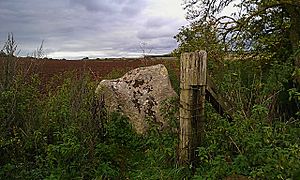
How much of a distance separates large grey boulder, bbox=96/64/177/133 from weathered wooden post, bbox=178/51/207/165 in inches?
109

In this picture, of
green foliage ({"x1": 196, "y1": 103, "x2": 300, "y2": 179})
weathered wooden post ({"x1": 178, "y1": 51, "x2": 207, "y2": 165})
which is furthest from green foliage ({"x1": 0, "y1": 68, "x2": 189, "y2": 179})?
green foliage ({"x1": 196, "y1": 103, "x2": 300, "y2": 179})

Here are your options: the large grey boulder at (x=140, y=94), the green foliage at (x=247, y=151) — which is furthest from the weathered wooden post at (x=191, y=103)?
the large grey boulder at (x=140, y=94)

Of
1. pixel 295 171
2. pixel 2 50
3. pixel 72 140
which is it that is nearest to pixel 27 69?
pixel 2 50

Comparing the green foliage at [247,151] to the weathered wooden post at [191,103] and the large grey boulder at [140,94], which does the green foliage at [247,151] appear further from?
the large grey boulder at [140,94]

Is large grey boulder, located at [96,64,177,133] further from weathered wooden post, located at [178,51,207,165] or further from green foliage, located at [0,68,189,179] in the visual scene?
weathered wooden post, located at [178,51,207,165]

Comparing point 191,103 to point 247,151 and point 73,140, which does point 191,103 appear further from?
point 73,140

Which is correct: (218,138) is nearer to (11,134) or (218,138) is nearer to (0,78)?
(11,134)

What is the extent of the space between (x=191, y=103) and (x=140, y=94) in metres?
3.56

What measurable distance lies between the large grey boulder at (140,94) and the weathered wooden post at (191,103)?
277 centimetres

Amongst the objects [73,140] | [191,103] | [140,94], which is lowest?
[73,140]

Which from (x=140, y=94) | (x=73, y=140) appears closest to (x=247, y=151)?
(x=73, y=140)

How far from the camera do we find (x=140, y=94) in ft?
31.9

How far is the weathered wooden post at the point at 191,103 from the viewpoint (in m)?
6.21

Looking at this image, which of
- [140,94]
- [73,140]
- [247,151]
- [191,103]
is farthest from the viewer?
[140,94]
